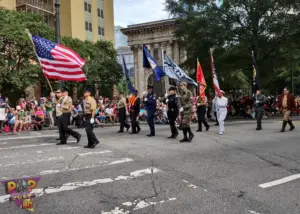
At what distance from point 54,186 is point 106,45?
1341 inches

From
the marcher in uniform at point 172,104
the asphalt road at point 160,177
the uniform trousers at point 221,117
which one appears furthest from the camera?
the uniform trousers at point 221,117

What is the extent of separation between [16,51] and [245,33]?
16795mm

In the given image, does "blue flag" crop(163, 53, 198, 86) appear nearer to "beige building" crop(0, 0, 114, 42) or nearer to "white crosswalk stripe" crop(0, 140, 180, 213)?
"white crosswalk stripe" crop(0, 140, 180, 213)

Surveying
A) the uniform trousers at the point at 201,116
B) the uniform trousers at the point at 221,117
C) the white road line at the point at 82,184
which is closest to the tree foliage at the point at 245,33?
the uniform trousers at the point at 201,116

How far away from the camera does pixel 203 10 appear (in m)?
23.8

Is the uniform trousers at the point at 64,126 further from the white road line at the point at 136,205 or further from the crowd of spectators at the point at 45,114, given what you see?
the white road line at the point at 136,205

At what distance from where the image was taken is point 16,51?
24.9 m

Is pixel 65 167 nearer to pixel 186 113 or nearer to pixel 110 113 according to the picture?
pixel 186 113

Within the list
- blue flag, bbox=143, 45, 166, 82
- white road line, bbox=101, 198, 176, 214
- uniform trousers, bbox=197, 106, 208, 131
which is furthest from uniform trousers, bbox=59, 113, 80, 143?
white road line, bbox=101, 198, 176, 214

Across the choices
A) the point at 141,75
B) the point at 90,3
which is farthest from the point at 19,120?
the point at 141,75

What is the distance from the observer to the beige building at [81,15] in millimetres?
41172

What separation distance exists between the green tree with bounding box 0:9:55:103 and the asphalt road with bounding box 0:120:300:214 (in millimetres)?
15983

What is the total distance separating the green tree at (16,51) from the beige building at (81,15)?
565 inches

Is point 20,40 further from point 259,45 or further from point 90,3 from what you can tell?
point 90,3
